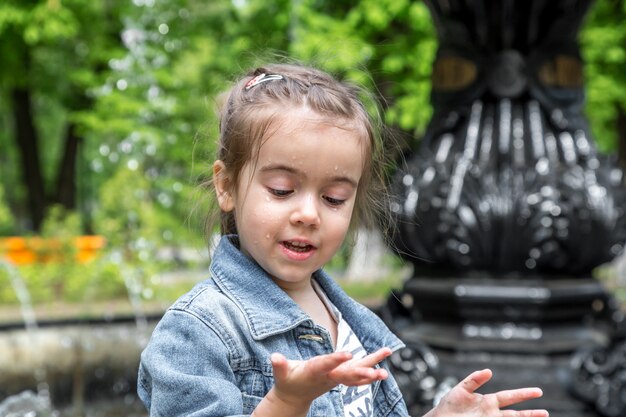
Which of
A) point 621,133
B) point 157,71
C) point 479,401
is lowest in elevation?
point 621,133

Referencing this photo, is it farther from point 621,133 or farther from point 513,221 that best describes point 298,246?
point 621,133

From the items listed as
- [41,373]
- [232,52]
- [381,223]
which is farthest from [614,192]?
[232,52]

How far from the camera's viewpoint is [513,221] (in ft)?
13.0

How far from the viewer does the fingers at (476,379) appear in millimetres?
1500

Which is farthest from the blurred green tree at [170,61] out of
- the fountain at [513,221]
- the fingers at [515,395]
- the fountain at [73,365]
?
the fingers at [515,395]

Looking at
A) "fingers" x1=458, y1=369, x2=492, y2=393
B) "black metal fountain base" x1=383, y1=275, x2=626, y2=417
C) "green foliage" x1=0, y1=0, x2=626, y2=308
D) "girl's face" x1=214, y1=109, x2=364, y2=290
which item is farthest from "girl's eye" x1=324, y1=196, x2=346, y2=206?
"green foliage" x1=0, y1=0, x2=626, y2=308

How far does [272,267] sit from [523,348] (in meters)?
2.65

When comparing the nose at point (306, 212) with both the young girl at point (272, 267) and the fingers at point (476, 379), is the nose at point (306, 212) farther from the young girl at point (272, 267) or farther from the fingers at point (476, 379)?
the fingers at point (476, 379)

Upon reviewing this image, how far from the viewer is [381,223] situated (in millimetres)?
1947

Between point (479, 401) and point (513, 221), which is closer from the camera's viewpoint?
point (479, 401)

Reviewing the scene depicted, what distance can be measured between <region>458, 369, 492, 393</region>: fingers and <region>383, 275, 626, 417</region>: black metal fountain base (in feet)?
8.06

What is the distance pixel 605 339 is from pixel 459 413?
299 centimetres

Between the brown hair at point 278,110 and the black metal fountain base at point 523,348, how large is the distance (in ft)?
7.67

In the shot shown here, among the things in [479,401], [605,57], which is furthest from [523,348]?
[605,57]
